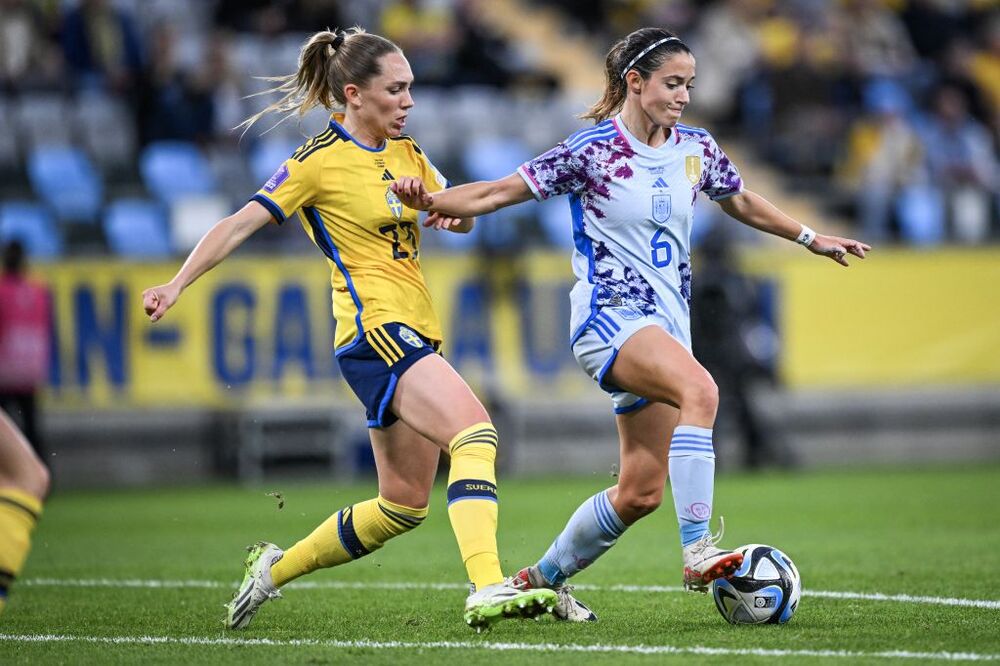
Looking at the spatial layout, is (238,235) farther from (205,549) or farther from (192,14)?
(192,14)

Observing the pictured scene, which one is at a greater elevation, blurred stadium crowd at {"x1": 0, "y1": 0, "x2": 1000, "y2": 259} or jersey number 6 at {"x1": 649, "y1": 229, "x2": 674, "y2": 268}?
blurred stadium crowd at {"x1": 0, "y1": 0, "x2": 1000, "y2": 259}

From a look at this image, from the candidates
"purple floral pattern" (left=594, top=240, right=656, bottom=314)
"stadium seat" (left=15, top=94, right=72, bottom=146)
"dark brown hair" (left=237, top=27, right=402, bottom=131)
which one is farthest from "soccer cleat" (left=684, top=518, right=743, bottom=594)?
"stadium seat" (left=15, top=94, right=72, bottom=146)

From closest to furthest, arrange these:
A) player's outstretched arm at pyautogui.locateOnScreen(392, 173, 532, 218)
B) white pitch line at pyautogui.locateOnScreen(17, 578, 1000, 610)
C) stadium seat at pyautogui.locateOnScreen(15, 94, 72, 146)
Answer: player's outstretched arm at pyautogui.locateOnScreen(392, 173, 532, 218)
white pitch line at pyautogui.locateOnScreen(17, 578, 1000, 610)
stadium seat at pyautogui.locateOnScreen(15, 94, 72, 146)

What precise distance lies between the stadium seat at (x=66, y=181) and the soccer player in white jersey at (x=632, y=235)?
10149mm

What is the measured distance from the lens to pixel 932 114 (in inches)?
839

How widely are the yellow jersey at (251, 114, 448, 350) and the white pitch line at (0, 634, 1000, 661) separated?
124cm

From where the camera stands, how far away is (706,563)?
20.4 feet

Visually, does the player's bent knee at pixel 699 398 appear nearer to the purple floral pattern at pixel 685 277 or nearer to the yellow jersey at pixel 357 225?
the purple floral pattern at pixel 685 277

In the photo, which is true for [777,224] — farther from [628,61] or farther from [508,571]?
[508,571]

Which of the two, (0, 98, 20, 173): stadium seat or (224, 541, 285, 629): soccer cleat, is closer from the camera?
(224, 541, 285, 629): soccer cleat

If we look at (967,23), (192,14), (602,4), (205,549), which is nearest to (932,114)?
(967,23)

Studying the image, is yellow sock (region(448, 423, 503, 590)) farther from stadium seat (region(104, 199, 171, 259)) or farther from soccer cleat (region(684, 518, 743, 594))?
stadium seat (region(104, 199, 171, 259))

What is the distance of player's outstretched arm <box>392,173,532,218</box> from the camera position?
652 centimetres

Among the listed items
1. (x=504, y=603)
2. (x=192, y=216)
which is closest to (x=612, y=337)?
(x=504, y=603)
